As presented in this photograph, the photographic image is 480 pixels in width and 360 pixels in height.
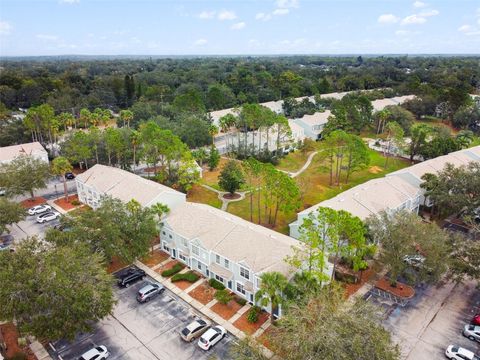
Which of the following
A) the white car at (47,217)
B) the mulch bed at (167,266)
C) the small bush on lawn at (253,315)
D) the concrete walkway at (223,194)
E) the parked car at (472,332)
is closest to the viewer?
the parked car at (472,332)

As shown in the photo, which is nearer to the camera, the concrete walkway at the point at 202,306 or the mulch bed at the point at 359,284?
the concrete walkway at the point at 202,306

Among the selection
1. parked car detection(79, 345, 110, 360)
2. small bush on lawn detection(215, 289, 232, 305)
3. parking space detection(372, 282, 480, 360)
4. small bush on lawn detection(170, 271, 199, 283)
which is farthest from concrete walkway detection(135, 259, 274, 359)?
parking space detection(372, 282, 480, 360)

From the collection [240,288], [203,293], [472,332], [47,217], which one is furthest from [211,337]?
[47,217]

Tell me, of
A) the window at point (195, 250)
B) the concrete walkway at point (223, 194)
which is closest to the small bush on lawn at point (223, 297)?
the window at point (195, 250)

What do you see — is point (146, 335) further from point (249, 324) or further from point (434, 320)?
point (434, 320)

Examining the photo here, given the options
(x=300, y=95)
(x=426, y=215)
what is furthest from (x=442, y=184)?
(x=300, y=95)

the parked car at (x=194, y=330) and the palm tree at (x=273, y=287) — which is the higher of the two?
the palm tree at (x=273, y=287)

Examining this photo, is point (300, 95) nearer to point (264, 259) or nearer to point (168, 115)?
point (168, 115)

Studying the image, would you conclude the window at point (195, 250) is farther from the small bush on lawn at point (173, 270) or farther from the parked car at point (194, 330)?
the parked car at point (194, 330)
